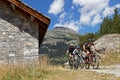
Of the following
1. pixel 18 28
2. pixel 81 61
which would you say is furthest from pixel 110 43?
pixel 18 28

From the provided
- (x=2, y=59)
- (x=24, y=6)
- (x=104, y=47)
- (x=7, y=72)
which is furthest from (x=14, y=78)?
(x=104, y=47)

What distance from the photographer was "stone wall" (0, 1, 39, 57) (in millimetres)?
17844

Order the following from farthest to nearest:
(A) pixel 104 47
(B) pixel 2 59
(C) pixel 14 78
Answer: (A) pixel 104 47, (B) pixel 2 59, (C) pixel 14 78

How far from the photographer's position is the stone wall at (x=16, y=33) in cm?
1784

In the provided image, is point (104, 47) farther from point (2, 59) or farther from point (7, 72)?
point (7, 72)

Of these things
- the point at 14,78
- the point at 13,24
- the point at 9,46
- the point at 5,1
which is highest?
the point at 5,1

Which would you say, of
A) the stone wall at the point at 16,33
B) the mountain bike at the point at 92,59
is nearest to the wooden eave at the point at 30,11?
the stone wall at the point at 16,33

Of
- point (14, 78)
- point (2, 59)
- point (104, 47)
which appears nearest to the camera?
point (14, 78)

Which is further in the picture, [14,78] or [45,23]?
[45,23]

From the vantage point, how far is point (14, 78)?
12.4 m

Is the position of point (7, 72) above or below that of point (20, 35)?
below

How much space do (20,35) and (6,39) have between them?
0.86 m

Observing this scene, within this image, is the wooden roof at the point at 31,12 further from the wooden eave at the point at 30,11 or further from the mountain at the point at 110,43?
the mountain at the point at 110,43

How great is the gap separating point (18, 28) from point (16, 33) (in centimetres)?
33
